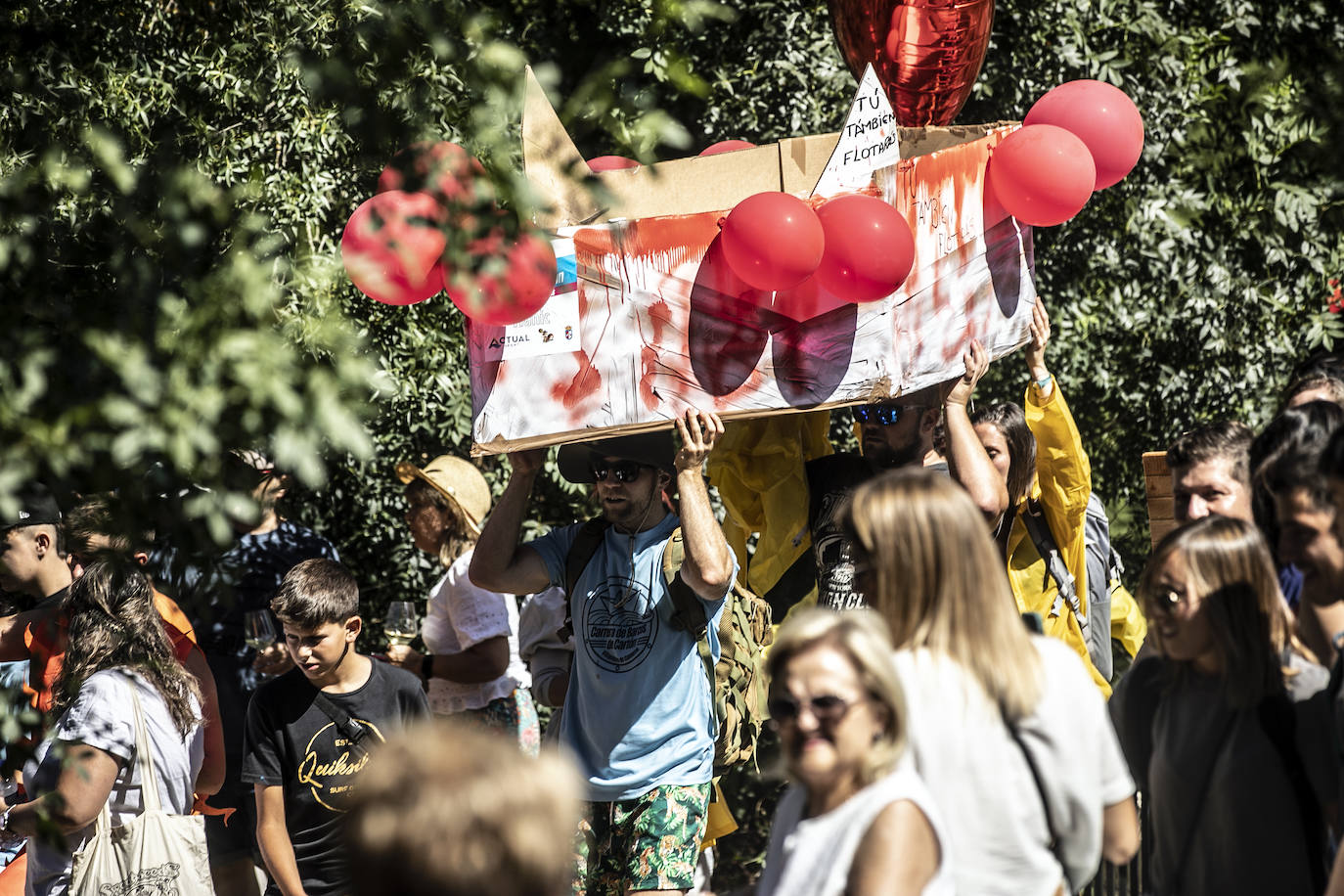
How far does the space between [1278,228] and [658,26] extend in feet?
16.2

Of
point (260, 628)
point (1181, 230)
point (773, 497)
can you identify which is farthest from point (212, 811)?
point (1181, 230)

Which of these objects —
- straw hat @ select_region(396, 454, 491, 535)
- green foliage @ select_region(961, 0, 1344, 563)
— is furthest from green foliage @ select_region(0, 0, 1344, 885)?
straw hat @ select_region(396, 454, 491, 535)

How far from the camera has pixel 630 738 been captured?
12.3 feet

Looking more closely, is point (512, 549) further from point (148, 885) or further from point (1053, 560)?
point (1053, 560)

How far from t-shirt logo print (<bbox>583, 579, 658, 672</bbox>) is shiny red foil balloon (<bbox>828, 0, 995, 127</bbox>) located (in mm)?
1883

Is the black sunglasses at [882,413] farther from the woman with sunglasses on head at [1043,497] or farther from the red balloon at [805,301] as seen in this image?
the red balloon at [805,301]

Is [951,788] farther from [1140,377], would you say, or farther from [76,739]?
[1140,377]

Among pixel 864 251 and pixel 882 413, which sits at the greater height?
pixel 864 251

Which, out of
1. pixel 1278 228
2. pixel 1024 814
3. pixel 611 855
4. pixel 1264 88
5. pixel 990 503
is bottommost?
pixel 611 855

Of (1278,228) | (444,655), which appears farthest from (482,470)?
(1278,228)

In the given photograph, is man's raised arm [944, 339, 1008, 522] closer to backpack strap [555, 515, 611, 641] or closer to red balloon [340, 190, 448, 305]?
backpack strap [555, 515, 611, 641]

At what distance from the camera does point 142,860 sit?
135 inches

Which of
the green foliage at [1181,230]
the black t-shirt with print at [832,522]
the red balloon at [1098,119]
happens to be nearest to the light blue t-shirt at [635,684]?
the black t-shirt with print at [832,522]

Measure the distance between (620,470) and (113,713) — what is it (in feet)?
5.07
